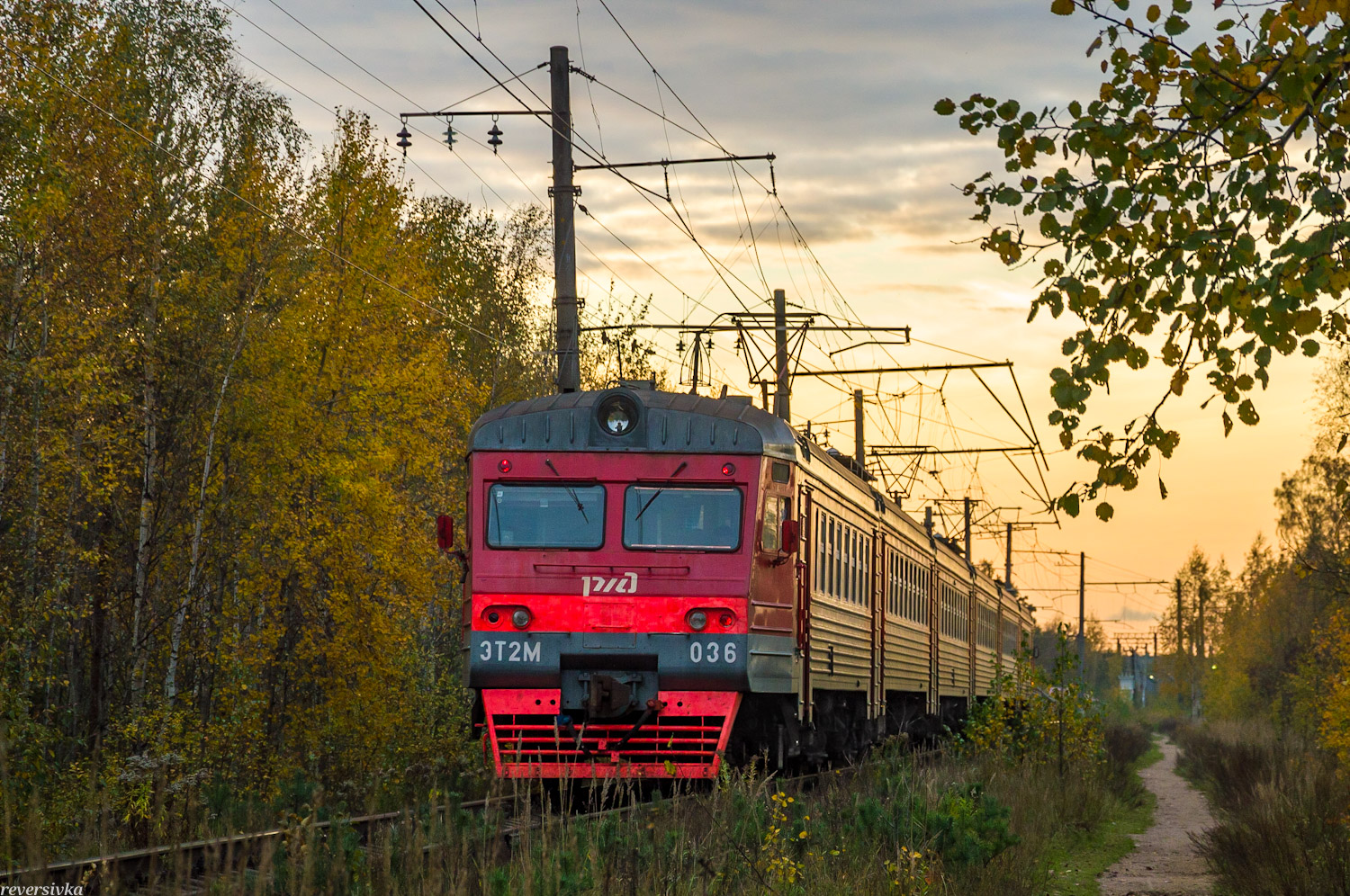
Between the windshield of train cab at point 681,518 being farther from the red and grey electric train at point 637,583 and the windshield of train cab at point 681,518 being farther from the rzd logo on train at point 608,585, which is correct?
the rzd logo on train at point 608,585

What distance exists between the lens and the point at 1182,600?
323ft

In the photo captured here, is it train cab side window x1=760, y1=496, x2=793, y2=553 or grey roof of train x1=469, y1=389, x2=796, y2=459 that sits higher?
grey roof of train x1=469, y1=389, x2=796, y2=459

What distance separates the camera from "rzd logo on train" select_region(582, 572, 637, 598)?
11.5m

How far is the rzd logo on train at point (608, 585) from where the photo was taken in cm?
1150

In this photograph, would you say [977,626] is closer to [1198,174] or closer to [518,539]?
[518,539]

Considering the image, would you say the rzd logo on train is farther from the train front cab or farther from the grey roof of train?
the grey roof of train

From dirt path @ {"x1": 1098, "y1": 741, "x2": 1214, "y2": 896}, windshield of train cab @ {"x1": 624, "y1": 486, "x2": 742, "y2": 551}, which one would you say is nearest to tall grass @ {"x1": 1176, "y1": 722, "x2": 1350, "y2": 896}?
dirt path @ {"x1": 1098, "y1": 741, "x2": 1214, "y2": 896}

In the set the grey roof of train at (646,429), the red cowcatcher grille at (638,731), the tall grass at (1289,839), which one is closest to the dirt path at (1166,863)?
the tall grass at (1289,839)

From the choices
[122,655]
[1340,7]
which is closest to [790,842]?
[1340,7]

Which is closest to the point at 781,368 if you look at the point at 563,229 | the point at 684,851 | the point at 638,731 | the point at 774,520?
the point at 563,229

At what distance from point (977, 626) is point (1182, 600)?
247 ft

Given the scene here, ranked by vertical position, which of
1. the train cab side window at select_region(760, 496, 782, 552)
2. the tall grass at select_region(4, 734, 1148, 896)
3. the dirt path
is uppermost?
the train cab side window at select_region(760, 496, 782, 552)

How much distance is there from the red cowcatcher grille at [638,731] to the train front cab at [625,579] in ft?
0.05

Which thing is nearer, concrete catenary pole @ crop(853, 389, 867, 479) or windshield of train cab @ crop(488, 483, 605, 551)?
windshield of train cab @ crop(488, 483, 605, 551)
